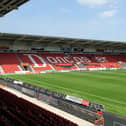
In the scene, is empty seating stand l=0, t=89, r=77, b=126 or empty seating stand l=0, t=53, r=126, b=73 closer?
empty seating stand l=0, t=89, r=77, b=126

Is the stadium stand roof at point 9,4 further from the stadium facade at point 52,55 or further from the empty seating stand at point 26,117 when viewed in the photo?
the stadium facade at point 52,55

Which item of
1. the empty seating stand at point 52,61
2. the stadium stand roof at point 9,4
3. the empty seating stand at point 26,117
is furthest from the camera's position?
the empty seating stand at point 52,61

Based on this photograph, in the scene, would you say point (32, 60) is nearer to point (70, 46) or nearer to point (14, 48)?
point (14, 48)

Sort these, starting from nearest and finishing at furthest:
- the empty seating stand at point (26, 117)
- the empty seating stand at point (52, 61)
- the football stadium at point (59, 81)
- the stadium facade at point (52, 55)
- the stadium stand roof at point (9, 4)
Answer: the empty seating stand at point (26, 117)
the stadium stand roof at point (9, 4)
the football stadium at point (59, 81)
the empty seating stand at point (52, 61)
the stadium facade at point (52, 55)

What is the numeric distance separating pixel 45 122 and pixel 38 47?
41.1 meters

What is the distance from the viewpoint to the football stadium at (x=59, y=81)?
980 cm

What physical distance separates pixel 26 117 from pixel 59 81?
18.2 meters

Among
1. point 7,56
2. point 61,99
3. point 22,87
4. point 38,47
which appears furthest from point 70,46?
point 61,99

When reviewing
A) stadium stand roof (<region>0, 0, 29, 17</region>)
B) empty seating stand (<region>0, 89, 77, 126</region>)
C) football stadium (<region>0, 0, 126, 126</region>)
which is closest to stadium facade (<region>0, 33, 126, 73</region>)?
football stadium (<region>0, 0, 126, 126</region>)

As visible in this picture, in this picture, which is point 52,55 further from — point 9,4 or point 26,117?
point 26,117

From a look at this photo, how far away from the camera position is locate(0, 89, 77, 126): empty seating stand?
25.7ft

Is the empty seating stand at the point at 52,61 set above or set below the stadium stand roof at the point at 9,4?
below

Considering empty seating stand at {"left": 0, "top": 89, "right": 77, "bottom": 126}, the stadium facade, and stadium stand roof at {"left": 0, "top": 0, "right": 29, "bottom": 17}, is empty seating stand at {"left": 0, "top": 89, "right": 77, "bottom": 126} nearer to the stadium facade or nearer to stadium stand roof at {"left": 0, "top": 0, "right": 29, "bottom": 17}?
stadium stand roof at {"left": 0, "top": 0, "right": 29, "bottom": 17}

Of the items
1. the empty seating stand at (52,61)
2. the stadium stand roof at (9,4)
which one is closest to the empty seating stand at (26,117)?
the stadium stand roof at (9,4)
